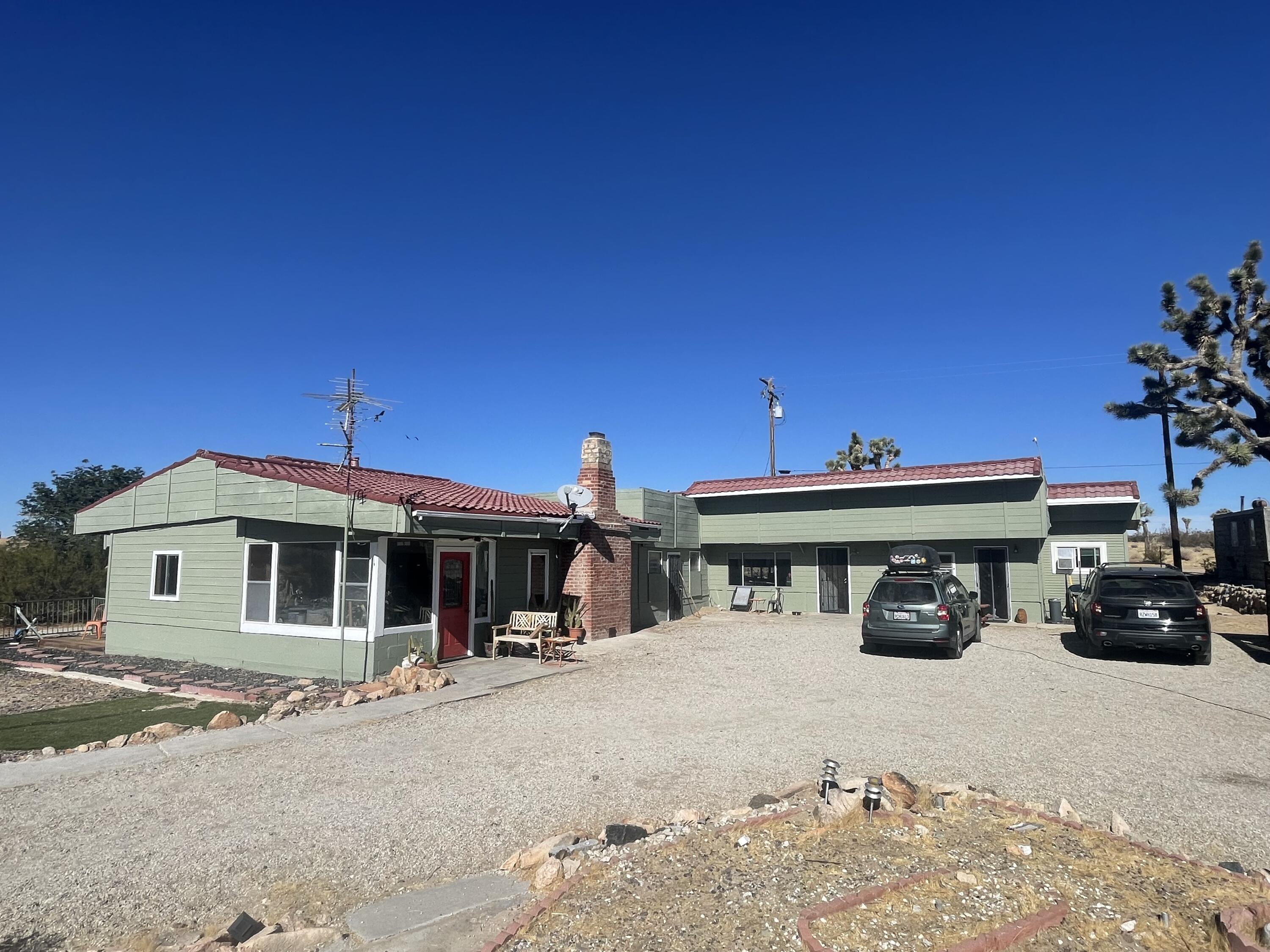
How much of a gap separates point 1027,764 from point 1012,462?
15.2 meters

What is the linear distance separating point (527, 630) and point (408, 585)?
251 cm

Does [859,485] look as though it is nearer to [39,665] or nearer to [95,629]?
[39,665]

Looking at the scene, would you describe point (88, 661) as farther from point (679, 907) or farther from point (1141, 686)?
point (1141, 686)

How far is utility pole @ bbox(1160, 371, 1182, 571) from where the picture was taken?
26125 millimetres

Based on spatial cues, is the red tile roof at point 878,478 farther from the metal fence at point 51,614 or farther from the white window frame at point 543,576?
the metal fence at point 51,614

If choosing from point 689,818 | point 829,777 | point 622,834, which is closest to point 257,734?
point 622,834

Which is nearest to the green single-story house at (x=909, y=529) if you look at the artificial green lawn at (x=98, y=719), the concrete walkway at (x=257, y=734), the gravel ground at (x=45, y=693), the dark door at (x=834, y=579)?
the dark door at (x=834, y=579)

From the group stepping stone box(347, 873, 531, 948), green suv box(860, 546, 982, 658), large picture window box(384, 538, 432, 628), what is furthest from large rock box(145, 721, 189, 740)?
green suv box(860, 546, 982, 658)

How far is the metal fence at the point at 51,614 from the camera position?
22.0m

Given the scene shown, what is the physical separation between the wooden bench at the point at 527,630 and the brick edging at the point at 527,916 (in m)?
9.25

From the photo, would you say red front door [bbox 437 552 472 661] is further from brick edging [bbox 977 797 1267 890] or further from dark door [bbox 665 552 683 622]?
brick edging [bbox 977 797 1267 890]

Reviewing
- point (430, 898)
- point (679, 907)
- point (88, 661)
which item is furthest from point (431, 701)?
point (88, 661)

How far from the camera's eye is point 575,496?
1565cm

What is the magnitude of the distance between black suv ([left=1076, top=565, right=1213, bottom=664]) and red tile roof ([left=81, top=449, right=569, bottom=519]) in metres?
10.4
